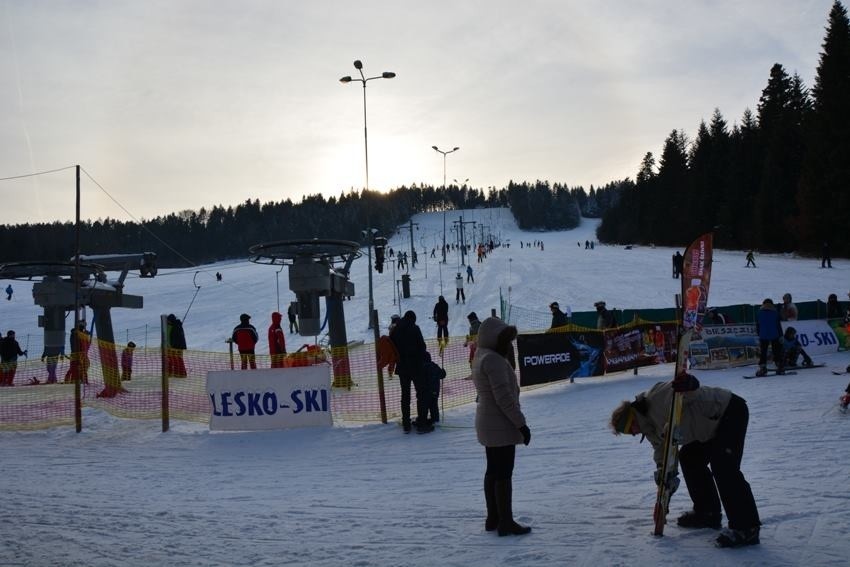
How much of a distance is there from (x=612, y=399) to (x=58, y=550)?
909cm

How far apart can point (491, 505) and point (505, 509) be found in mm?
173

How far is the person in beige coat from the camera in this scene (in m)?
5.18

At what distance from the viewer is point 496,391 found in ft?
17.0

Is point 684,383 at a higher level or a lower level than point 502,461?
higher

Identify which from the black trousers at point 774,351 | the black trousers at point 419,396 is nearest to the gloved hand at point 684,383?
the black trousers at point 419,396

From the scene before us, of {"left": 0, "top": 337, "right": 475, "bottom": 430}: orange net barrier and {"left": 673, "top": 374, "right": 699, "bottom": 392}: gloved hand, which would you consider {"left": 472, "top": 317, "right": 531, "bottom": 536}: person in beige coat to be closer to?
{"left": 673, "top": 374, "right": 699, "bottom": 392}: gloved hand

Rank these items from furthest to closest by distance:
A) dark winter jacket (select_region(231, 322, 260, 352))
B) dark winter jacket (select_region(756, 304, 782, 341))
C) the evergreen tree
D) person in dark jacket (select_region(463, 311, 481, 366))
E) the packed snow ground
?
the evergreen tree < person in dark jacket (select_region(463, 311, 481, 366)) < dark winter jacket (select_region(231, 322, 260, 352)) < dark winter jacket (select_region(756, 304, 782, 341)) < the packed snow ground

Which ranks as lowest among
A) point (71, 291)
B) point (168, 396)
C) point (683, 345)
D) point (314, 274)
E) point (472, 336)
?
point (168, 396)

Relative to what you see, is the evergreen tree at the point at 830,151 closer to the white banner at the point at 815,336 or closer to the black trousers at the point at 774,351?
the white banner at the point at 815,336

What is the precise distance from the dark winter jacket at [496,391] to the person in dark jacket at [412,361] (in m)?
4.78

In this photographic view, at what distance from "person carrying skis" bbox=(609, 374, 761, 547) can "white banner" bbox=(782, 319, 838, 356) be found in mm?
12344

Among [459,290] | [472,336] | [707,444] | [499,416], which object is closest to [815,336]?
[472,336]

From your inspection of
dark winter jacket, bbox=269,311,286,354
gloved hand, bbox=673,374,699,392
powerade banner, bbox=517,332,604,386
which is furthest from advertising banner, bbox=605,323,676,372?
gloved hand, bbox=673,374,699,392

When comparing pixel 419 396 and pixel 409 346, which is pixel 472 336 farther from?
pixel 409 346
